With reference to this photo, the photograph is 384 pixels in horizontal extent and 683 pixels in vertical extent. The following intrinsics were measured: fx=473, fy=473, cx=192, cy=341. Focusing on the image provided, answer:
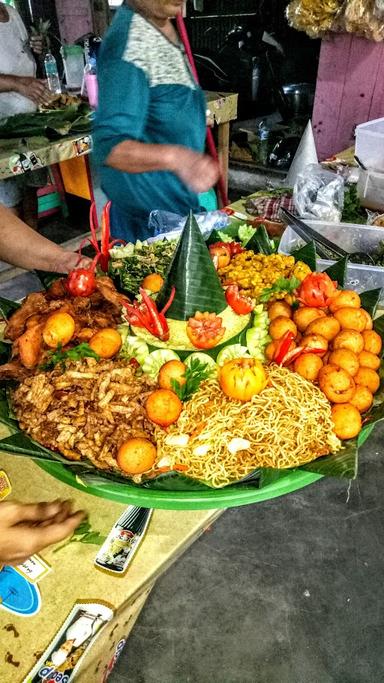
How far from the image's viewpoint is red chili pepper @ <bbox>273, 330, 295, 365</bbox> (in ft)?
5.50

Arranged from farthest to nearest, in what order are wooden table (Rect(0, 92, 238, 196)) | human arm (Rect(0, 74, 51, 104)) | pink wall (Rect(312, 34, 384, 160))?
1. pink wall (Rect(312, 34, 384, 160))
2. human arm (Rect(0, 74, 51, 104))
3. wooden table (Rect(0, 92, 238, 196))

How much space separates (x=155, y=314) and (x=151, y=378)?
0.22 m

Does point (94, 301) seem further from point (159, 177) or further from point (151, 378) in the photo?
point (159, 177)

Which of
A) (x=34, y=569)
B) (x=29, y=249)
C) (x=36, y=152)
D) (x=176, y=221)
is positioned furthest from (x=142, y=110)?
(x=36, y=152)

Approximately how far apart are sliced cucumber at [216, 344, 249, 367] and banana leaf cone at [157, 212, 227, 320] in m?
0.17

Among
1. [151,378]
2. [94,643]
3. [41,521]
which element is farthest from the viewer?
[151,378]

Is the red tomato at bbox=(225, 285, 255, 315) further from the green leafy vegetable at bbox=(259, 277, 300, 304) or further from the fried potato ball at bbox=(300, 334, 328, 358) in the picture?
the fried potato ball at bbox=(300, 334, 328, 358)

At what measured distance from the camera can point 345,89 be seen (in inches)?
211

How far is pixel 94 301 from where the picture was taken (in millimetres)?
1936

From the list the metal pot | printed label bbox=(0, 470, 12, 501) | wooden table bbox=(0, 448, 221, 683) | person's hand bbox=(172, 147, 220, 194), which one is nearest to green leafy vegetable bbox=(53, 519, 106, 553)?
wooden table bbox=(0, 448, 221, 683)

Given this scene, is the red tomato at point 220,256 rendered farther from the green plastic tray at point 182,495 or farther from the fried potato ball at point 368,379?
the green plastic tray at point 182,495

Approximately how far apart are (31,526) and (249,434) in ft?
2.28

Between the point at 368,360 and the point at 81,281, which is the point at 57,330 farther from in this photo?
the point at 368,360

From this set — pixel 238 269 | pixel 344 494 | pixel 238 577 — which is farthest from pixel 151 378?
pixel 344 494
